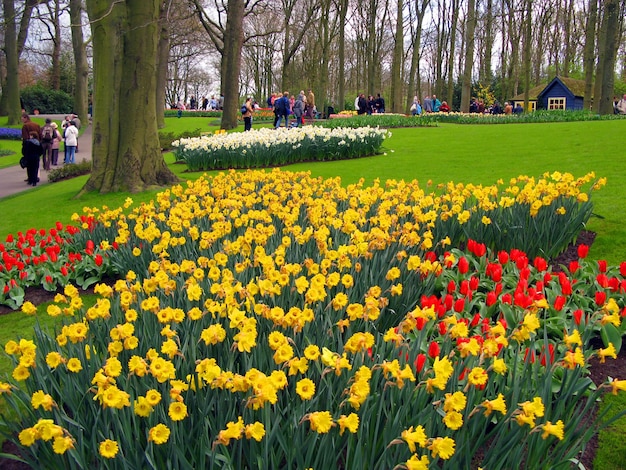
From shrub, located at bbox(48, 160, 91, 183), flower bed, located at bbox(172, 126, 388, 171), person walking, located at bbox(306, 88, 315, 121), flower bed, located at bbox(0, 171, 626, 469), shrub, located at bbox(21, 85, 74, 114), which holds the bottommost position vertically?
flower bed, located at bbox(0, 171, 626, 469)

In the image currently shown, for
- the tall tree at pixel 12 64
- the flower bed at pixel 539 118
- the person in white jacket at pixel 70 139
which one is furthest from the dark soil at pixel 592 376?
the tall tree at pixel 12 64

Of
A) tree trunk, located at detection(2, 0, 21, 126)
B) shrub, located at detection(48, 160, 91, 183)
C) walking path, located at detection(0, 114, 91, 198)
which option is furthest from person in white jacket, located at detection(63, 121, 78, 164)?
tree trunk, located at detection(2, 0, 21, 126)

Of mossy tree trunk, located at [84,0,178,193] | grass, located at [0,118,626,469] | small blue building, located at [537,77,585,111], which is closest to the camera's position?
grass, located at [0,118,626,469]

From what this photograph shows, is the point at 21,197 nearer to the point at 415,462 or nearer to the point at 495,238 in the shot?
the point at 495,238

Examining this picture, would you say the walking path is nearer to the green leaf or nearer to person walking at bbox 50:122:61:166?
person walking at bbox 50:122:61:166

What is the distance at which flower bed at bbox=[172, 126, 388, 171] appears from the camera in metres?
12.4

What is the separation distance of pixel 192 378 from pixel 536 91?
49.9m

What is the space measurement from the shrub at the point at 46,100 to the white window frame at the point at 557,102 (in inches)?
1441

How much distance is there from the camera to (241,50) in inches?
913

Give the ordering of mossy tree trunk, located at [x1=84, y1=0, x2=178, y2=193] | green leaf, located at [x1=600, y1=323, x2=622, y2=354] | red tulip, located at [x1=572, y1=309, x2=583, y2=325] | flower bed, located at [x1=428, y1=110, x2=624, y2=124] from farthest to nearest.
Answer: flower bed, located at [x1=428, y1=110, x2=624, y2=124] < mossy tree trunk, located at [x1=84, y1=0, x2=178, y2=193] < green leaf, located at [x1=600, y1=323, x2=622, y2=354] < red tulip, located at [x1=572, y1=309, x2=583, y2=325]

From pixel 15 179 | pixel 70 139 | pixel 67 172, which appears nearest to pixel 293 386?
pixel 67 172

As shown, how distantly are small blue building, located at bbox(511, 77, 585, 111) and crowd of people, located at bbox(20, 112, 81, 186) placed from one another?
1351 inches

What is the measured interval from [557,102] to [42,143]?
39036 mm

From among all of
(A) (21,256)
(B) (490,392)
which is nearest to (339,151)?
(A) (21,256)
